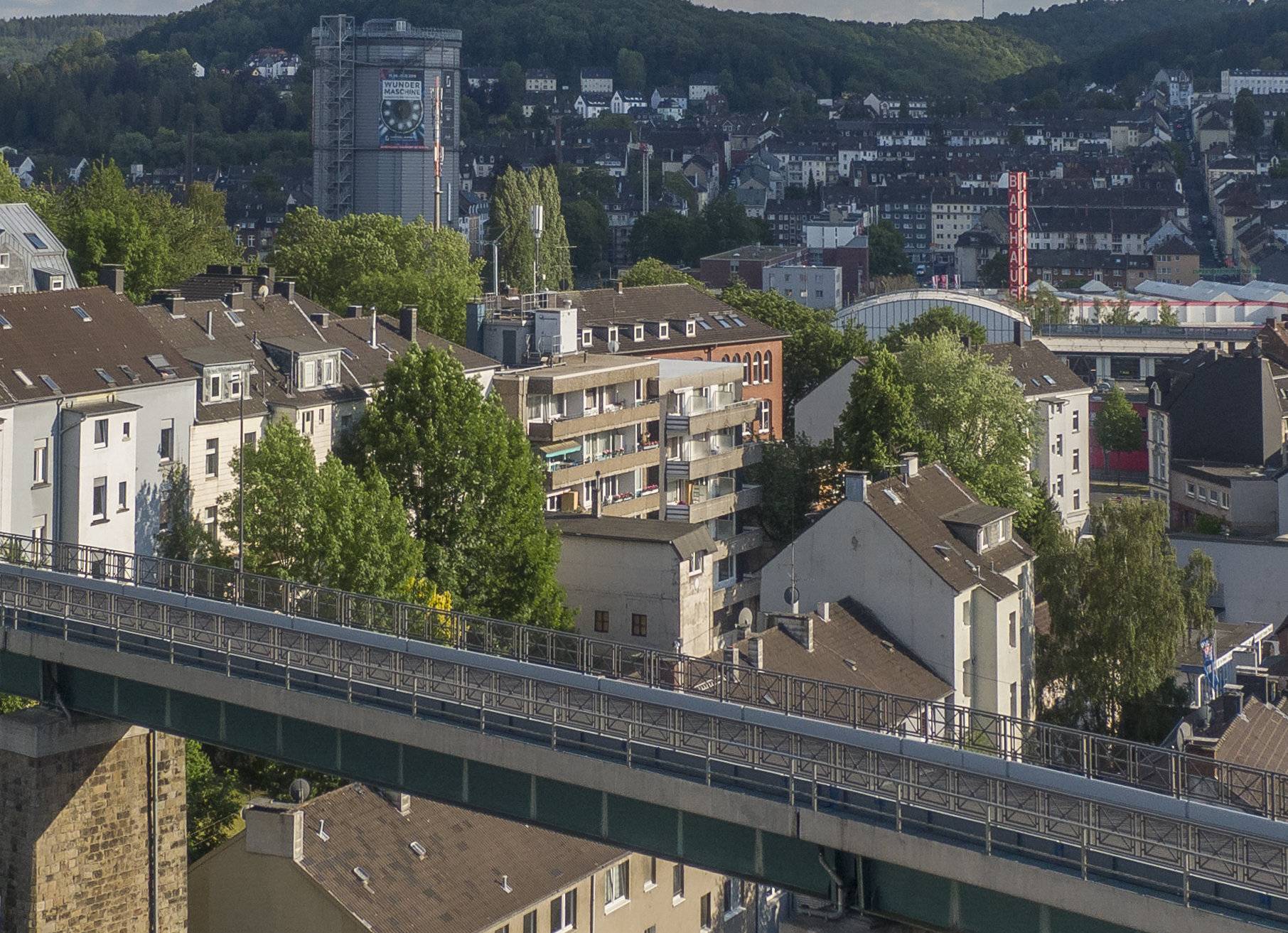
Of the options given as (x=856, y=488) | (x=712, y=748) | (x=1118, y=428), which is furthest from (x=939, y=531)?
(x=1118, y=428)

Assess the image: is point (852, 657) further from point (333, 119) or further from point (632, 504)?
point (333, 119)

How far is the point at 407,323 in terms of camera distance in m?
58.6

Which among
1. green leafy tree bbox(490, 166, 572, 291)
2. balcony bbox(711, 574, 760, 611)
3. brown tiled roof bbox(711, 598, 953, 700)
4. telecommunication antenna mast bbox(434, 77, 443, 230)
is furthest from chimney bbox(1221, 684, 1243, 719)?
green leafy tree bbox(490, 166, 572, 291)

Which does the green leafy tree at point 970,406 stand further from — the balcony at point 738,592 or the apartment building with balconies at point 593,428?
the apartment building with balconies at point 593,428

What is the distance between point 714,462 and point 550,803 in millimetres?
35456

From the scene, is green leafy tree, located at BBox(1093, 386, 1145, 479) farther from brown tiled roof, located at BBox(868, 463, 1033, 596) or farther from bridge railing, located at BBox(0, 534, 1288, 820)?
bridge railing, located at BBox(0, 534, 1288, 820)

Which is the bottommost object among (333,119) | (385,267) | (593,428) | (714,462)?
(714,462)

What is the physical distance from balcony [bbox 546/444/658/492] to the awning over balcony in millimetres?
237

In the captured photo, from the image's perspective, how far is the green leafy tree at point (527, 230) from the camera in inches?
4643

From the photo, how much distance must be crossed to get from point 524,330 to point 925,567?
20.2 m

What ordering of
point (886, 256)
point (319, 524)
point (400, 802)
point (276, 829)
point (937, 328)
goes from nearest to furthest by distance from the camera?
point (276, 829), point (400, 802), point (319, 524), point (937, 328), point (886, 256)

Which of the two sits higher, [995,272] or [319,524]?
[995,272]

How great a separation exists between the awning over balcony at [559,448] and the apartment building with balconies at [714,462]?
157 inches

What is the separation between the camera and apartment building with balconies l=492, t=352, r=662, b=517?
185ft
